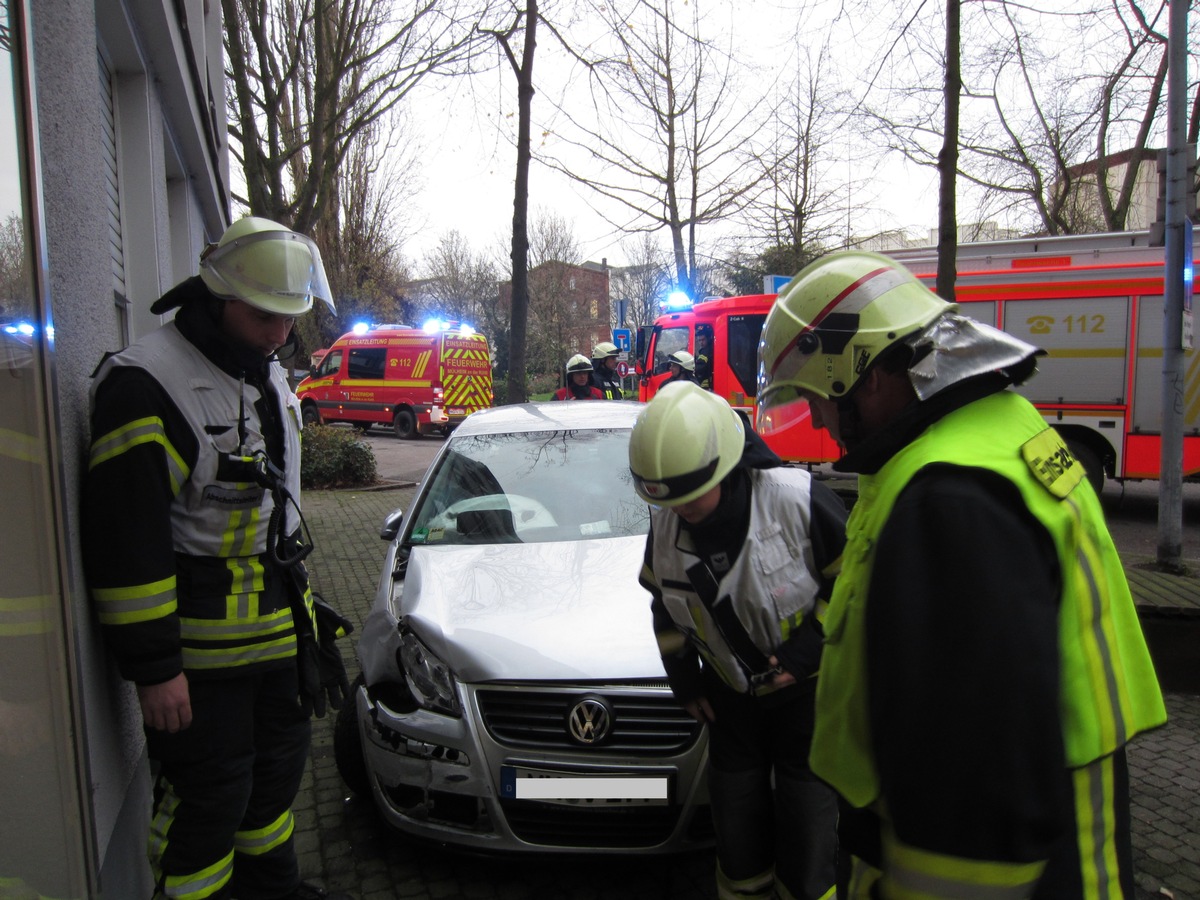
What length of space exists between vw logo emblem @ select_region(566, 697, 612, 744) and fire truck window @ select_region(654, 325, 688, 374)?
10473 mm

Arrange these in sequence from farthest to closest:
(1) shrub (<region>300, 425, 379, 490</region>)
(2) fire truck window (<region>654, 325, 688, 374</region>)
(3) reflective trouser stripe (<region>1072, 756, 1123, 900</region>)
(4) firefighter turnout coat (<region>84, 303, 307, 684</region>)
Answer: (2) fire truck window (<region>654, 325, 688, 374</region>)
(1) shrub (<region>300, 425, 379, 490</region>)
(4) firefighter turnout coat (<region>84, 303, 307, 684</region>)
(3) reflective trouser stripe (<region>1072, 756, 1123, 900</region>)

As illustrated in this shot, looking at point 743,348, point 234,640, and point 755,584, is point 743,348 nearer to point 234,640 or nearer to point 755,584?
point 755,584

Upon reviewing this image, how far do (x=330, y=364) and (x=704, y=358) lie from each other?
12729mm

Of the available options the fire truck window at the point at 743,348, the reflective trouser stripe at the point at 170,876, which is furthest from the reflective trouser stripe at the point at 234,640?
the fire truck window at the point at 743,348

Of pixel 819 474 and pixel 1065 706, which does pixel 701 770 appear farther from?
pixel 819 474

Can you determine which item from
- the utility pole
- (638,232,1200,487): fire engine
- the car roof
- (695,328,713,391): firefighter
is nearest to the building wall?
the car roof

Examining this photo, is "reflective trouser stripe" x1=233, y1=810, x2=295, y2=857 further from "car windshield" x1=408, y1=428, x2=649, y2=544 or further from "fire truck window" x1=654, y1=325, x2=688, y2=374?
"fire truck window" x1=654, y1=325, x2=688, y2=374

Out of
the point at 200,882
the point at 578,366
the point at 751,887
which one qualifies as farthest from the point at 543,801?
the point at 578,366

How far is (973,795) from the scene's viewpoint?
1070mm

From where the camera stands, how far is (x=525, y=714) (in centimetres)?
284

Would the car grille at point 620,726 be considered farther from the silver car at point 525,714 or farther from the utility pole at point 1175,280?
the utility pole at point 1175,280

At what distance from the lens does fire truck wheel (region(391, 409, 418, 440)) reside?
20484 millimetres

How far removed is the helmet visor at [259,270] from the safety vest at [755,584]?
1.28 metres

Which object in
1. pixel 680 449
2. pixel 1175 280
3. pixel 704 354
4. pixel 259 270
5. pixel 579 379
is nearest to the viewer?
pixel 680 449
